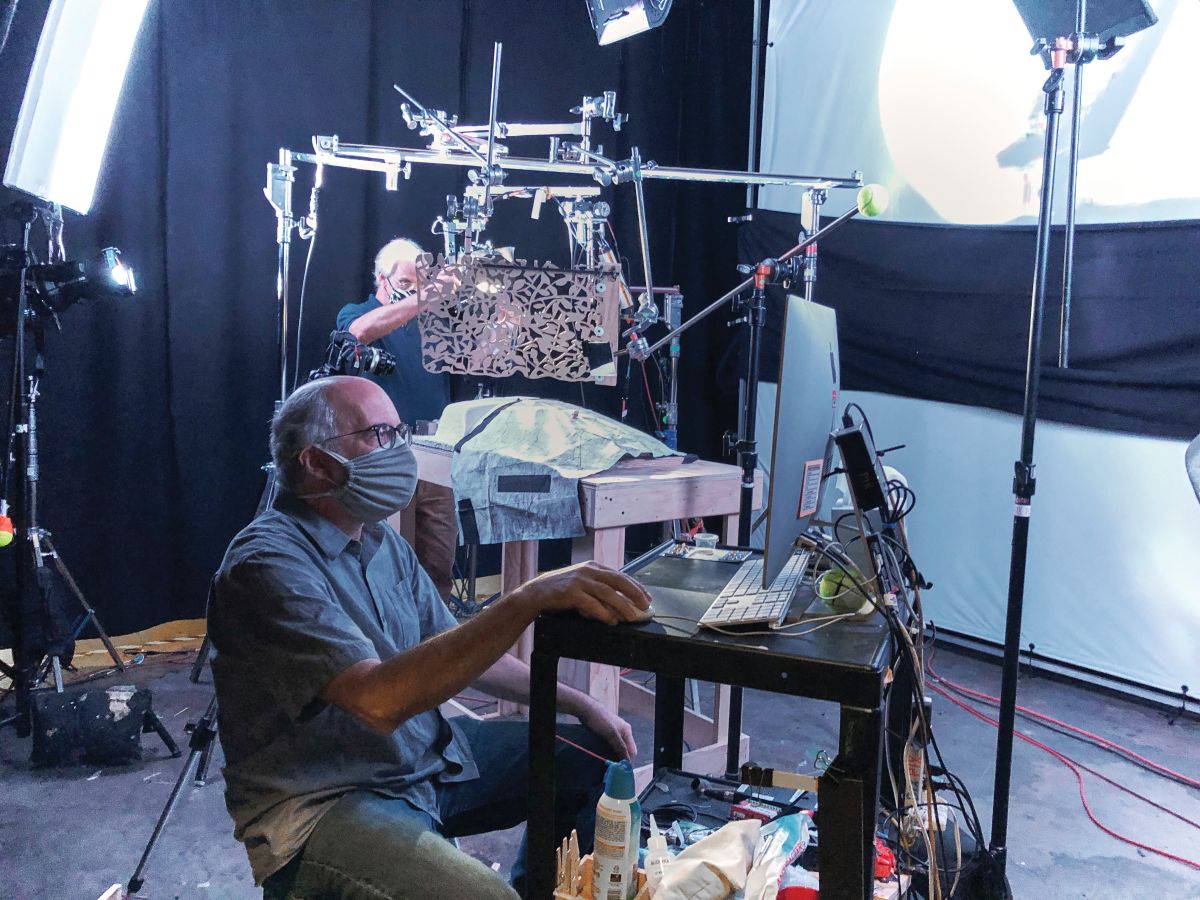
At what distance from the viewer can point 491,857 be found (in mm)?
1989

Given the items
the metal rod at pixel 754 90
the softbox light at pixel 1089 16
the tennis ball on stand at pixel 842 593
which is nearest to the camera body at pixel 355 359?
the tennis ball on stand at pixel 842 593

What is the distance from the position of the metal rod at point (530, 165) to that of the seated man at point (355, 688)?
123 cm

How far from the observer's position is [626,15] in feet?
9.14

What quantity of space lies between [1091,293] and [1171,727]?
156 cm

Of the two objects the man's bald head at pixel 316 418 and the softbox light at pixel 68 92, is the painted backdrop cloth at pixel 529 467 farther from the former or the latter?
the softbox light at pixel 68 92

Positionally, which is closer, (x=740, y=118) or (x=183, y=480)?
(x=183, y=480)

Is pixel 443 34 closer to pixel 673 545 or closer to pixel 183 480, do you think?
pixel 183 480

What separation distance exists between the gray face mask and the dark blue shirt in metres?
1.94

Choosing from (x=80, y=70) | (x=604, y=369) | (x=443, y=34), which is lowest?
(x=604, y=369)

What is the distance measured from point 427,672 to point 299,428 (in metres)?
0.50

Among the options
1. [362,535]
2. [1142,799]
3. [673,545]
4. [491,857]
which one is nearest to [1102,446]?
[1142,799]

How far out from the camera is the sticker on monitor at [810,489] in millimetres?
1148

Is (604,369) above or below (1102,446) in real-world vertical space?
above

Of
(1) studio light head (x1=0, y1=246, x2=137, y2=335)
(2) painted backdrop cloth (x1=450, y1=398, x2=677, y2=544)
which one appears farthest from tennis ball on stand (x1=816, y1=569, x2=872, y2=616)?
(1) studio light head (x1=0, y1=246, x2=137, y2=335)
